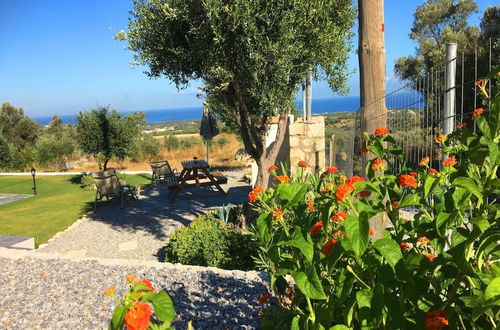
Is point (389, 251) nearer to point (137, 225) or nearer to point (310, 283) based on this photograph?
point (310, 283)

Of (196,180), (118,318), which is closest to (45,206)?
(196,180)

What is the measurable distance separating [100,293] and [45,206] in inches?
268

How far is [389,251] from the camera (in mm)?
1072

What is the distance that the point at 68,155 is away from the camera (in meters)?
19.8

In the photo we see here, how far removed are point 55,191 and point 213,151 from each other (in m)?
9.94

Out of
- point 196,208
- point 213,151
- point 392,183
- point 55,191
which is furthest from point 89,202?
point 213,151

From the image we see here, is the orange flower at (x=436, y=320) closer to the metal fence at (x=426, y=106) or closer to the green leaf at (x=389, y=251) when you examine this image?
the green leaf at (x=389, y=251)

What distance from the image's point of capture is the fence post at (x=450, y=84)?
8.79 feet

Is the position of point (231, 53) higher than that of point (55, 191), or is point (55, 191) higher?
point (231, 53)

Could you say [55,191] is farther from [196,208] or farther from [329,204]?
[329,204]

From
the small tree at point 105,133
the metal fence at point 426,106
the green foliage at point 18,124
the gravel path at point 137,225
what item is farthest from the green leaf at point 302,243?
the green foliage at point 18,124

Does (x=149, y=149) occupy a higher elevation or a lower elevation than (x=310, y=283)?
higher

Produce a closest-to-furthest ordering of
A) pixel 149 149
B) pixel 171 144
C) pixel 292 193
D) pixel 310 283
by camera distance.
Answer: pixel 310 283 < pixel 292 193 < pixel 149 149 < pixel 171 144

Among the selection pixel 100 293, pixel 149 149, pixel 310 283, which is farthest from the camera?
pixel 149 149
